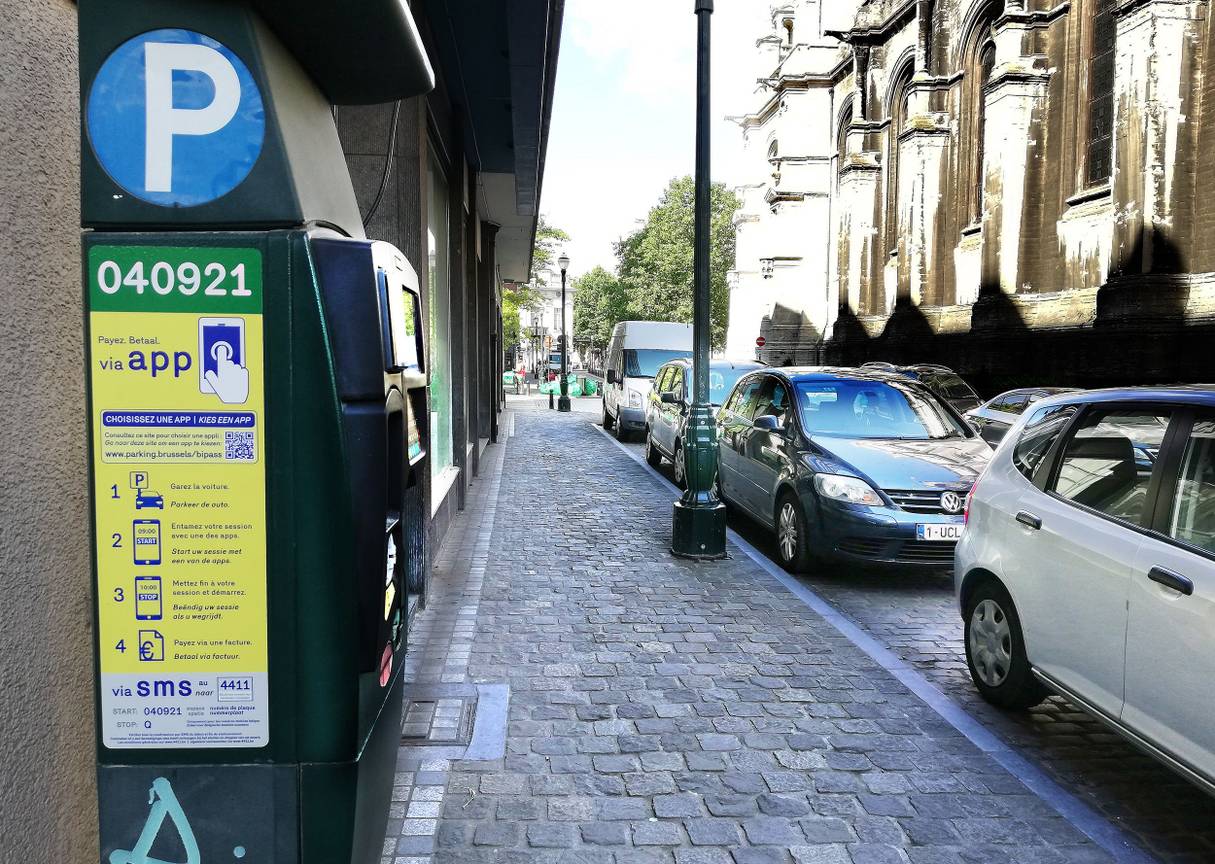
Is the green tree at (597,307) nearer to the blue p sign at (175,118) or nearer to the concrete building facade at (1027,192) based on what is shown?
the concrete building facade at (1027,192)

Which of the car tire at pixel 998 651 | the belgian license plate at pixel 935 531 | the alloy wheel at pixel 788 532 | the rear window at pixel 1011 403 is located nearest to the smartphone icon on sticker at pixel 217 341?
the car tire at pixel 998 651

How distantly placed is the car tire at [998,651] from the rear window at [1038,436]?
608mm

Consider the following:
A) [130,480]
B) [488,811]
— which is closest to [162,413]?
[130,480]

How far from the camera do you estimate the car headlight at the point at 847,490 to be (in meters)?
7.11

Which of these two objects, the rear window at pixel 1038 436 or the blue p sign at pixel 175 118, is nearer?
the blue p sign at pixel 175 118

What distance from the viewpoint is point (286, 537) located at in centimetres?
234

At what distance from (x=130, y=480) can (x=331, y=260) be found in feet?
2.41

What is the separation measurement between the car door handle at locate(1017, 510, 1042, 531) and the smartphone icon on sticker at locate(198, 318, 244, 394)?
3.52 m

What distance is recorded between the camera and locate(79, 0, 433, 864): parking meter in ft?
7.49

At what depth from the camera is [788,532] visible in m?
7.94

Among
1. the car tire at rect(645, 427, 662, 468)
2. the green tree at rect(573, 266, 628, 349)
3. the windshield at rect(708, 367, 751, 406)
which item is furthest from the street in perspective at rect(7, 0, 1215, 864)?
the green tree at rect(573, 266, 628, 349)

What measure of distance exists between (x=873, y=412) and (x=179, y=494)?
277 inches

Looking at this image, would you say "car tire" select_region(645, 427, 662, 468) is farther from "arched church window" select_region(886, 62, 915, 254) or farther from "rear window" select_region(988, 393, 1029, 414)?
"arched church window" select_region(886, 62, 915, 254)

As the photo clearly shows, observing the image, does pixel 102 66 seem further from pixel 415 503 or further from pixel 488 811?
pixel 415 503
